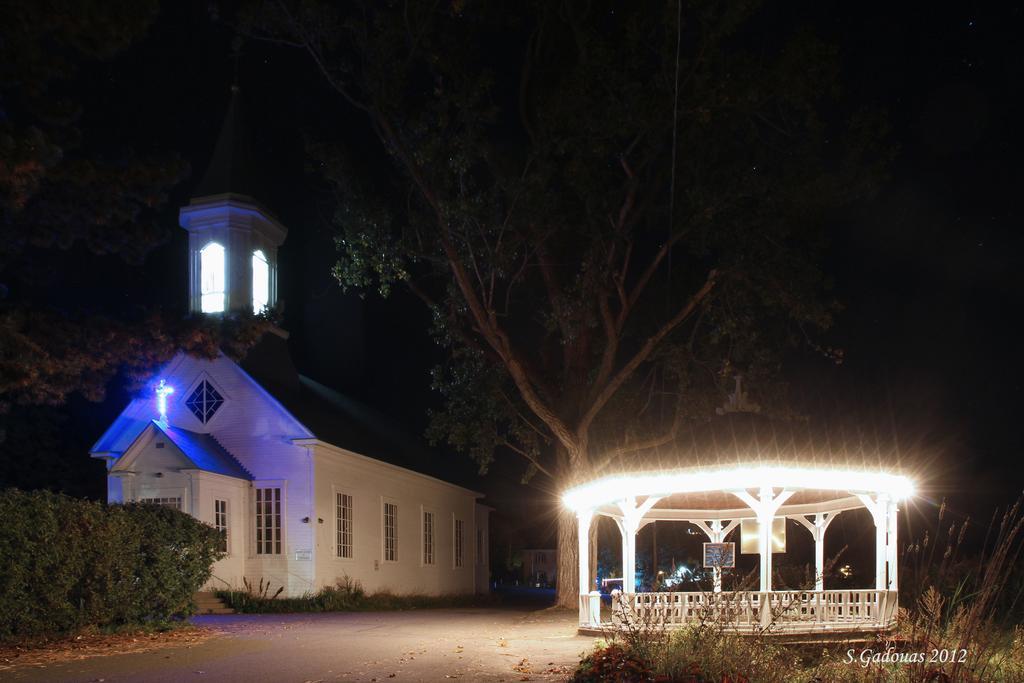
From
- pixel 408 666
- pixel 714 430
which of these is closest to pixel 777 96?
pixel 714 430

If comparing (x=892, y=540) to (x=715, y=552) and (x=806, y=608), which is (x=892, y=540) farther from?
(x=715, y=552)

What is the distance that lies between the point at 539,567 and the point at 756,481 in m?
58.9

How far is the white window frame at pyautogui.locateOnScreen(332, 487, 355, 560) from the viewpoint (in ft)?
89.7

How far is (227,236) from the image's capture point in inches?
1142

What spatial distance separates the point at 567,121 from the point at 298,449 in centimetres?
1178

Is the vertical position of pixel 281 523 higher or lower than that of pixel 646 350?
lower

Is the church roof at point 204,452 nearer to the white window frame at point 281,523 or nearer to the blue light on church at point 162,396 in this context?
the white window frame at point 281,523

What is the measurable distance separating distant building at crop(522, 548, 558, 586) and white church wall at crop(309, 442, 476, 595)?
2983 centimetres

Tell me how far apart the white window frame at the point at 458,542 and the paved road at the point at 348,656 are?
55.8 feet

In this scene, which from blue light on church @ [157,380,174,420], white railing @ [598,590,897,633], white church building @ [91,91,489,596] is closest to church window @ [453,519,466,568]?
white church building @ [91,91,489,596]

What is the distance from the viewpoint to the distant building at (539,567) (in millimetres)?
67812

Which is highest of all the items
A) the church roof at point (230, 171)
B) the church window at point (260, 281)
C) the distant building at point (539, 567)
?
the church roof at point (230, 171)

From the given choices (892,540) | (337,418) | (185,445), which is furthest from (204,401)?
(892,540)

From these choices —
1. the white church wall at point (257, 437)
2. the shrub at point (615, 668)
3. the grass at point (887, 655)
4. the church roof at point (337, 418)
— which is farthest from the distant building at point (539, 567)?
the grass at point (887, 655)
